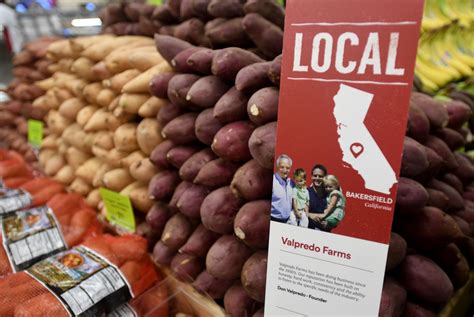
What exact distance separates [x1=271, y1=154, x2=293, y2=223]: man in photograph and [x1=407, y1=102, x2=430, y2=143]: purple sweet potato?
412mm

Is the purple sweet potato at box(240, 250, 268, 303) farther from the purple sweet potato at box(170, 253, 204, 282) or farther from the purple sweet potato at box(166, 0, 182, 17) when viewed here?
the purple sweet potato at box(166, 0, 182, 17)

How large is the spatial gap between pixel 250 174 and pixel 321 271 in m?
0.25

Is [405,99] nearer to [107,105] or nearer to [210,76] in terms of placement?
[210,76]

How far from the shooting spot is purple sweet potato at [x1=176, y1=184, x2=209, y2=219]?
0.84m

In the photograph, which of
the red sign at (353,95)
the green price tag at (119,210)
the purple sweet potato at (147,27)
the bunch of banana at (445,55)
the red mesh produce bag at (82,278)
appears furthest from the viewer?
the bunch of banana at (445,55)

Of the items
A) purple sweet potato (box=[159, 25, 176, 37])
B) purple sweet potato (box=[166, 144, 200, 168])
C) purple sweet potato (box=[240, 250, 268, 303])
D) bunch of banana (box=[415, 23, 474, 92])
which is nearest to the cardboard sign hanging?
purple sweet potato (box=[240, 250, 268, 303])

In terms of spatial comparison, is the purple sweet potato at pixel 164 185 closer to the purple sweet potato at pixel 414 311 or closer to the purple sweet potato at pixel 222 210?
the purple sweet potato at pixel 222 210

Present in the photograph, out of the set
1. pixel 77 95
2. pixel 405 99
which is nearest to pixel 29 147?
pixel 77 95

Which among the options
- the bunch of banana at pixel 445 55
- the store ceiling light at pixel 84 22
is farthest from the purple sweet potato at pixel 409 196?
the store ceiling light at pixel 84 22

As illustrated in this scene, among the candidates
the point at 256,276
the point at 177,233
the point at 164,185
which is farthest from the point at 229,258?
the point at 164,185

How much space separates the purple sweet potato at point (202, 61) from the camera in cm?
87

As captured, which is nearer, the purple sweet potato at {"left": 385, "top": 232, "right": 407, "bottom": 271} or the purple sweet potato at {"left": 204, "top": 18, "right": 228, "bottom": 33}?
the purple sweet potato at {"left": 385, "top": 232, "right": 407, "bottom": 271}

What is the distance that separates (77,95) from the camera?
152 cm

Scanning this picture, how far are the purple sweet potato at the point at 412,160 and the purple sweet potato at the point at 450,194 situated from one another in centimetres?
15
